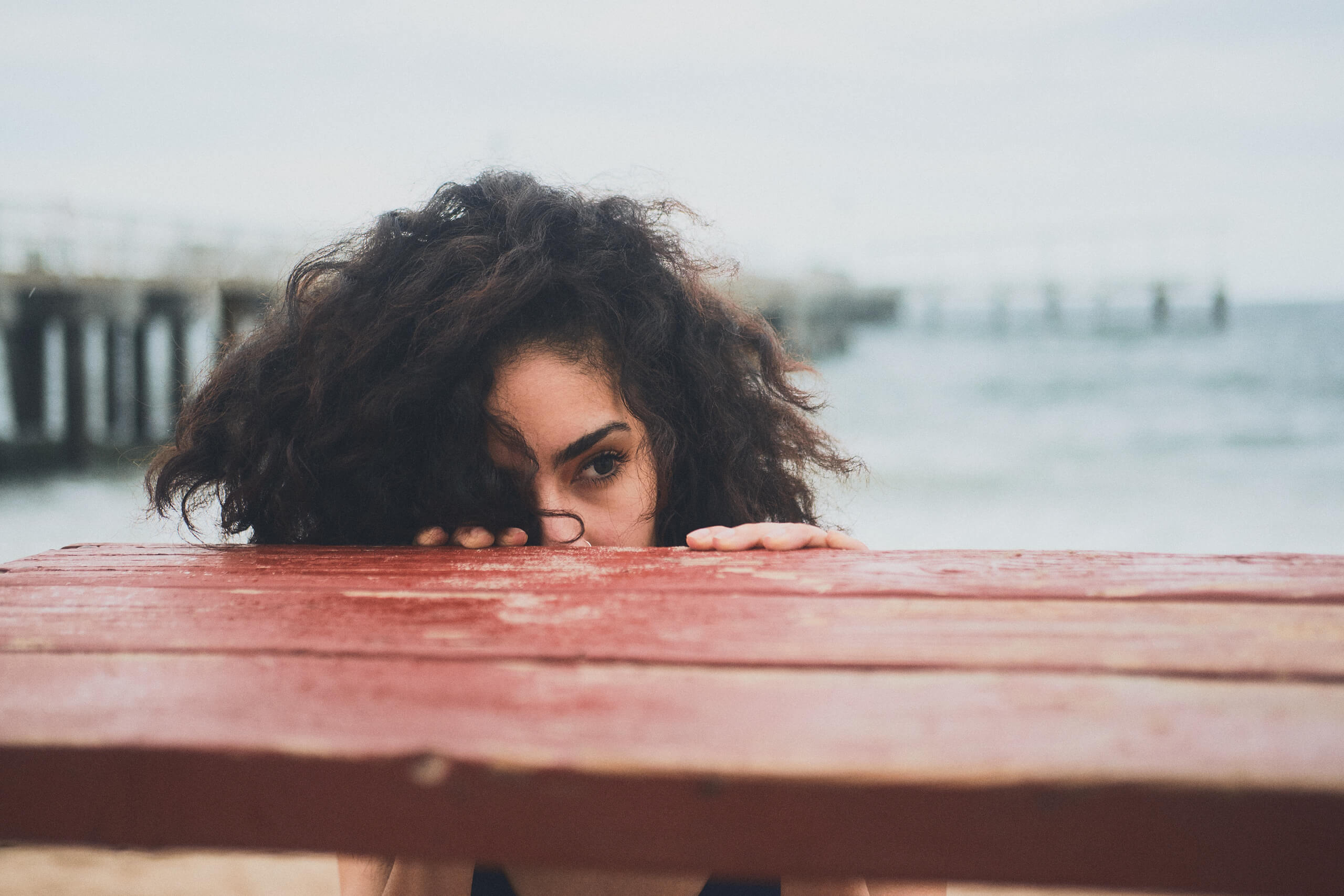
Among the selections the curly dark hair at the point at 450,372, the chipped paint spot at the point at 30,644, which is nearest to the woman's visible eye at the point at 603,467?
the curly dark hair at the point at 450,372

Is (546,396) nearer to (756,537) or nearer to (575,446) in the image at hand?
(575,446)

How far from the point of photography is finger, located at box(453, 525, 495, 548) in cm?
159

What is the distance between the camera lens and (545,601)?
3.16 feet

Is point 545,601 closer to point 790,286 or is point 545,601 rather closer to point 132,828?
point 132,828

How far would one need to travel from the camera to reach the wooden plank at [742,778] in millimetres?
547

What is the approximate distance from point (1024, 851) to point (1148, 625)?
37cm

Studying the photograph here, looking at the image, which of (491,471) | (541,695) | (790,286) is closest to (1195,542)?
(491,471)

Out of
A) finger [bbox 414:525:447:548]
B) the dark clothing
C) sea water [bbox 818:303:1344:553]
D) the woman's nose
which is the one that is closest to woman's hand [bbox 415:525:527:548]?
finger [bbox 414:525:447:548]

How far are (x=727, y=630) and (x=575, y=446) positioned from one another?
3.67 ft

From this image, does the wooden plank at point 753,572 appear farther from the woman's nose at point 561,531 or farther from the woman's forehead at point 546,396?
the woman's forehead at point 546,396

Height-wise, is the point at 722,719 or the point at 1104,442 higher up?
the point at 722,719

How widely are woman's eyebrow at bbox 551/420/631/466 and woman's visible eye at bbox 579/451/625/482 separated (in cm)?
6

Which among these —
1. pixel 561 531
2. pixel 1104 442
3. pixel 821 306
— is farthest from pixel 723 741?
pixel 821 306

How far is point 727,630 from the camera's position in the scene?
0.84 m
